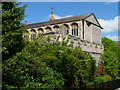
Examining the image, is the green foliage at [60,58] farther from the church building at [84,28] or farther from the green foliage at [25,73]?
the church building at [84,28]

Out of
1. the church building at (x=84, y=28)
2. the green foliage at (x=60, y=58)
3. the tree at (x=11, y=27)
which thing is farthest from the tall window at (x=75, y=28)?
the tree at (x=11, y=27)

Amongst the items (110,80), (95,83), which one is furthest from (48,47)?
(110,80)

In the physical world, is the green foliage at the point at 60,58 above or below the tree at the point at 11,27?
below

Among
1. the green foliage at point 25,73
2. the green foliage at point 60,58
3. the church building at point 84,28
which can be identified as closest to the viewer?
the green foliage at point 25,73

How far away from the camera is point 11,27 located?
8.01 metres

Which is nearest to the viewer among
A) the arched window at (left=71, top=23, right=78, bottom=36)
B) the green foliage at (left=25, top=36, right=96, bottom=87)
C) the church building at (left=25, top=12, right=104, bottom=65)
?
the green foliage at (left=25, top=36, right=96, bottom=87)

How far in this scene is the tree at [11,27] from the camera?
7.64 meters

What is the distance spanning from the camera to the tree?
7.64 meters

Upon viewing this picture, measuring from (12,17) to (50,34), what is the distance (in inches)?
232

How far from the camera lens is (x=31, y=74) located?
921 centimetres

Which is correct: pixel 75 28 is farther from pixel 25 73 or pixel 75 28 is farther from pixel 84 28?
pixel 25 73

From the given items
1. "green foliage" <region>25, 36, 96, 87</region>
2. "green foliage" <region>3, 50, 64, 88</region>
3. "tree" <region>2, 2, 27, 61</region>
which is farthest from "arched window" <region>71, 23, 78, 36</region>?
"tree" <region>2, 2, 27, 61</region>

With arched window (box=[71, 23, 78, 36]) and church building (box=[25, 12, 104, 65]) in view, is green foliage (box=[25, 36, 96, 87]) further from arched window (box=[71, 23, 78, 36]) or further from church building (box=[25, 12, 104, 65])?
arched window (box=[71, 23, 78, 36])

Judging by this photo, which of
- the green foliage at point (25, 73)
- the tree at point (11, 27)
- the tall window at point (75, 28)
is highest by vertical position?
the tall window at point (75, 28)
